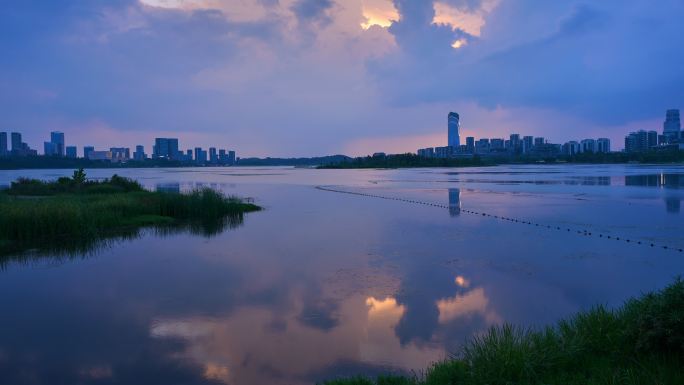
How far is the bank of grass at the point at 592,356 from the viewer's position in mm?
4832

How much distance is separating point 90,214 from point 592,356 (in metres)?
18.0

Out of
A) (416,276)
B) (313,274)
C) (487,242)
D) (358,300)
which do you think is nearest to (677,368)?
(358,300)

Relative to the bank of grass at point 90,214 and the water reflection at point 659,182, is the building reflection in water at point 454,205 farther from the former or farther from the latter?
the water reflection at point 659,182

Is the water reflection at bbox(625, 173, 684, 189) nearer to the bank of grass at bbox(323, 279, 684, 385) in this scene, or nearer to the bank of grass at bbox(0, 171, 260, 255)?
the bank of grass at bbox(0, 171, 260, 255)

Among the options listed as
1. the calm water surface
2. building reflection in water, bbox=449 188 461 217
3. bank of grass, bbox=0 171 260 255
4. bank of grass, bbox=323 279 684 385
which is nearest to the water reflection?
building reflection in water, bbox=449 188 461 217

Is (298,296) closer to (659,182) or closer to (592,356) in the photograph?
(592,356)

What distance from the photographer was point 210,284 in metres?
11.4

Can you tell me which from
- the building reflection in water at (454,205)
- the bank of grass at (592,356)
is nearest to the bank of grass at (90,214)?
the building reflection in water at (454,205)

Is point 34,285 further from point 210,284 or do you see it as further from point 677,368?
point 677,368

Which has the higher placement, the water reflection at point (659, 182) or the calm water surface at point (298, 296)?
the water reflection at point (659, 182)

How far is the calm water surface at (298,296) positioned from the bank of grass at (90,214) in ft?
6.38

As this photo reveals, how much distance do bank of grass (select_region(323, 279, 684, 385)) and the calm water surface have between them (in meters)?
1.44

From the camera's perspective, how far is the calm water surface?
7.15m

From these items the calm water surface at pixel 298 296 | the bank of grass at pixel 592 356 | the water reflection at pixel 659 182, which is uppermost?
the water reflection at pixel 659 182
